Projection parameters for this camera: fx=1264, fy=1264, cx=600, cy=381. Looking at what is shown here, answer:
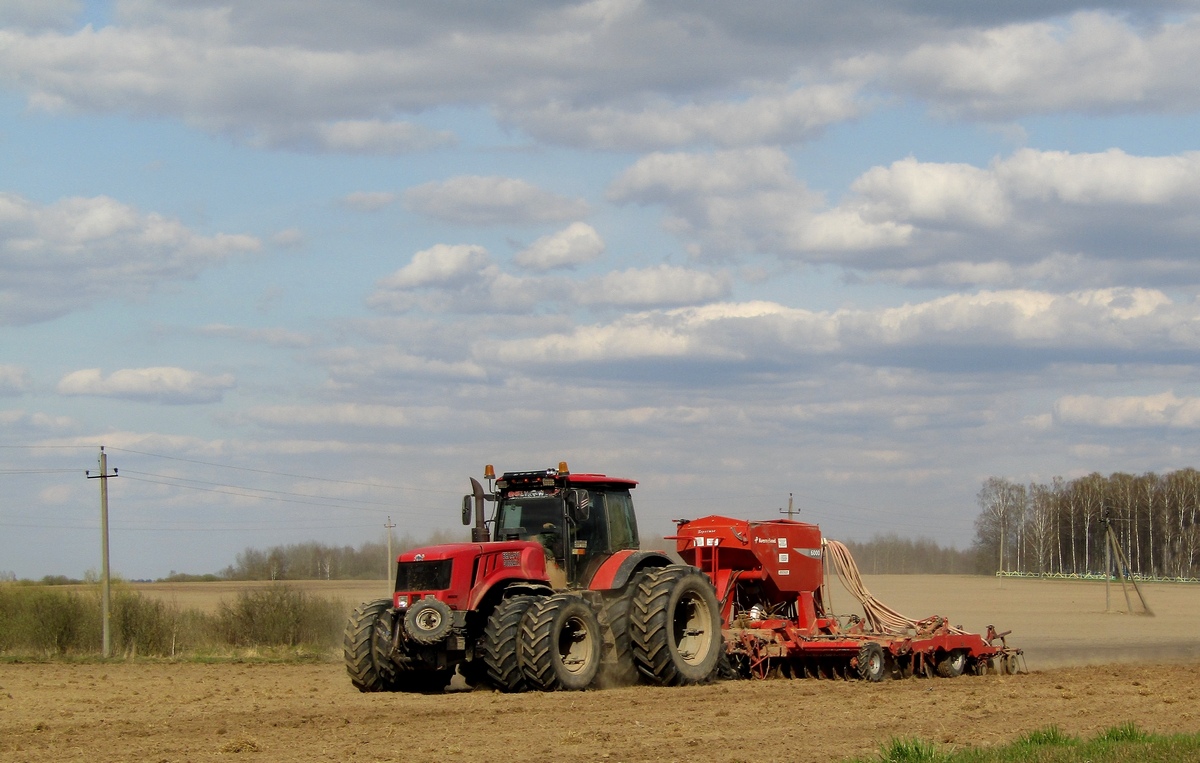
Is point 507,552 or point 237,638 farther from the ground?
point 507,552

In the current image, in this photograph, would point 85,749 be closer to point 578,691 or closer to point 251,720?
point 251,720

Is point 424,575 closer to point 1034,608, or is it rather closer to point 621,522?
point 621,522

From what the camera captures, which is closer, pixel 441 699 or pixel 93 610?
pixel 441 699

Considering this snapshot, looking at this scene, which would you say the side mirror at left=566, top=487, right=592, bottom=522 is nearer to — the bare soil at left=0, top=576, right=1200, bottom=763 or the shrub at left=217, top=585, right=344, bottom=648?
the bare soil at left=0, top=576, right=1200, bottom=763

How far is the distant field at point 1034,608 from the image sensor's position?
25188 millimetres

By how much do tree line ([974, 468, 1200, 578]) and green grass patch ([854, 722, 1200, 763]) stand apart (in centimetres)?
7548

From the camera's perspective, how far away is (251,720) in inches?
512

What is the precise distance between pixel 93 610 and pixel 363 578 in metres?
12.8

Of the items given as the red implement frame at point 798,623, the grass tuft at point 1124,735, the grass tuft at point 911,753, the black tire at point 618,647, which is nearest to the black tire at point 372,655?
the black tire at point 618,647

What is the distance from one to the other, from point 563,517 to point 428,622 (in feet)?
8.52

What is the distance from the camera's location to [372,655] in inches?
637

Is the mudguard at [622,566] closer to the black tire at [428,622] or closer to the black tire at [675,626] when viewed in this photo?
the black tire at [675,626]

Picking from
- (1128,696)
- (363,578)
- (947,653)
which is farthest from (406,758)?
(363,578)

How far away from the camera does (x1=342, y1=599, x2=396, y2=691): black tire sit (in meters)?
16.2
